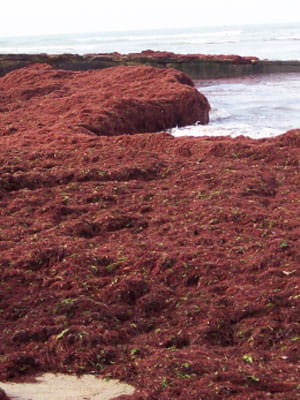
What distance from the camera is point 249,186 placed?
280 inches

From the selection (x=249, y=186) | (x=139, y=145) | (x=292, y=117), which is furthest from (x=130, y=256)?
(x=292, y=117)

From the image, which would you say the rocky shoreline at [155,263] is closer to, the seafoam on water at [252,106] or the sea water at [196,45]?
the seafoam on water at [252,106]

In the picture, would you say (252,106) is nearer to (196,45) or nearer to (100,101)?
(100,101)

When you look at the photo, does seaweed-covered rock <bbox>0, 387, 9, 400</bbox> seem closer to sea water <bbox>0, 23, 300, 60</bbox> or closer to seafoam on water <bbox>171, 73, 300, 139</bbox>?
seafoam on water <bbox>171, 73, 300, 139</bbox>

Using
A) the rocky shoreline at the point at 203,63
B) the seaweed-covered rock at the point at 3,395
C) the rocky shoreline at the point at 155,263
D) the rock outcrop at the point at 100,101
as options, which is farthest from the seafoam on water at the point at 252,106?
the seaweed-covered rock at the point at 3,395

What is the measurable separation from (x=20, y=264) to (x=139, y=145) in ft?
15.1

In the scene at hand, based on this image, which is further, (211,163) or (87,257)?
(211,163)

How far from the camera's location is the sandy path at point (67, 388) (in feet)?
11.7

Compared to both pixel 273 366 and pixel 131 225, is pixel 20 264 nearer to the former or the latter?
pixel 131 225

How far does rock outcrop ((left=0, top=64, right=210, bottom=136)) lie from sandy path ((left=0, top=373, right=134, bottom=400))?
790 cm

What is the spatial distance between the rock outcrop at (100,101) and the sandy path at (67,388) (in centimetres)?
790

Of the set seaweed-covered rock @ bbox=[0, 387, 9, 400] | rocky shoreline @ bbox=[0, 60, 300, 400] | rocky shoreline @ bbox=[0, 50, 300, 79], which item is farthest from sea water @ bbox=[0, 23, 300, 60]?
seaweed-covered rock @ bbox=[0, 387, 9, 400]

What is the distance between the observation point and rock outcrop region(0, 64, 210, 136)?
12.5 m

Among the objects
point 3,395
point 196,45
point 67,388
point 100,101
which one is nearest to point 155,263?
point 67,388
